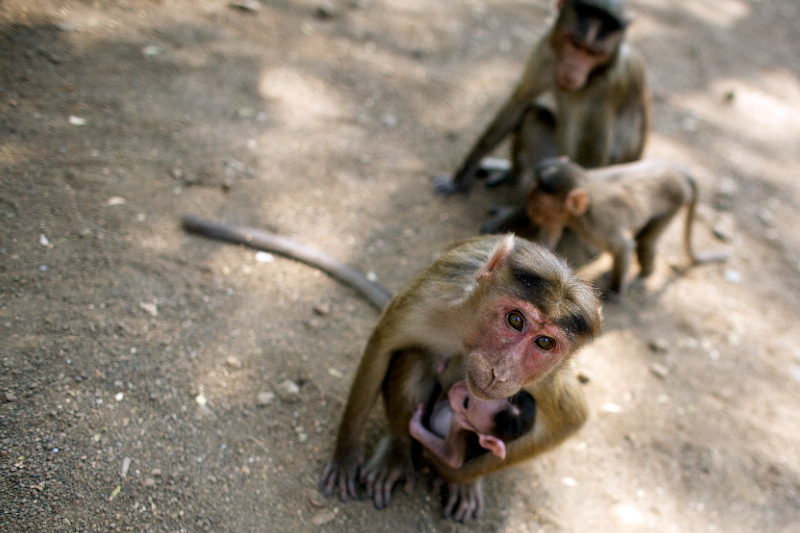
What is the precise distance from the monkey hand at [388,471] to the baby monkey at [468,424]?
27cm

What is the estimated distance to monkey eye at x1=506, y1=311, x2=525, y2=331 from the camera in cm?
233

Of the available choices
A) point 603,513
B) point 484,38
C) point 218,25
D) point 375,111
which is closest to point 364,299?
point 603,513

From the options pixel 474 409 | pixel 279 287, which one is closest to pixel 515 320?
pixel 474 409

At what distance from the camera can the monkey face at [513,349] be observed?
2297 mm

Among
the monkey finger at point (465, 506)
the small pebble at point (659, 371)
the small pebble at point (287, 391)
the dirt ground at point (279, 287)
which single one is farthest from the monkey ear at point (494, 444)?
the small pebble at point (659, 371)

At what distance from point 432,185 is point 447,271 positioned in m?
2.46

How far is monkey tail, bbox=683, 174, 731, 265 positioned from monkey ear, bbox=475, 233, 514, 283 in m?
2.87

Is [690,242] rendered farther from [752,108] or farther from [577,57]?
[752,108]

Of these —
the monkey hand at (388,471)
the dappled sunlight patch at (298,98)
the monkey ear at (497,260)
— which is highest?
the monkey ear at (497,260)

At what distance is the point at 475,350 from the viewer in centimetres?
244

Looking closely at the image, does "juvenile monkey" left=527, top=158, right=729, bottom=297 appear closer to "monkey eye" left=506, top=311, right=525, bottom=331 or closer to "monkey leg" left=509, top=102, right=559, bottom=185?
"monkey leg" left=509, top=102, right=559, bottom=185

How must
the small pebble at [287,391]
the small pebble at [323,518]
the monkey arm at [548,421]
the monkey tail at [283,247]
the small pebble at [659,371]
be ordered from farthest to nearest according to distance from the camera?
the small pebble at [659,371], the monkey tail at [283,247], the small pebble at [287,391], the small pebble at [323,518], the monkey arm at [548,421]

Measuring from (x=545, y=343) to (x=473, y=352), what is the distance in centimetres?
29

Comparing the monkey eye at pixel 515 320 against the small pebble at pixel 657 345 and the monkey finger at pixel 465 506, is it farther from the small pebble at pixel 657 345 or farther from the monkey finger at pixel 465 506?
the small pebble at pixel 657 345
